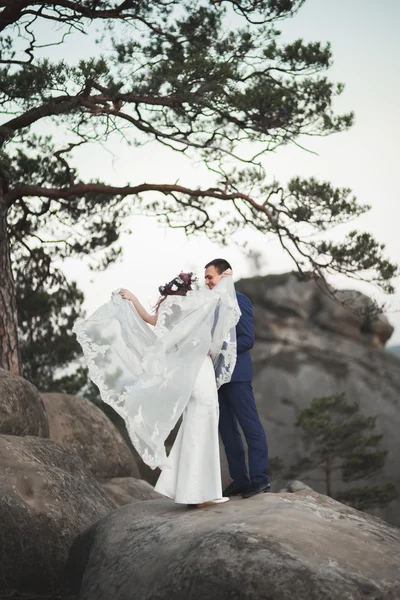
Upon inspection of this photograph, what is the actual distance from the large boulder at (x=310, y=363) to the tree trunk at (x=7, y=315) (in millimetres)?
11671

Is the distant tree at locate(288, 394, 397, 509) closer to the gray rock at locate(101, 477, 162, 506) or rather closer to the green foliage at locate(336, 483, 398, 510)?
the green foliage at locate(336, 483, 398, 510)

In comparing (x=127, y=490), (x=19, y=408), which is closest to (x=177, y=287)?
(x=19, y=408)

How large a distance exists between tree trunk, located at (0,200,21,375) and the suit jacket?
20.8ft

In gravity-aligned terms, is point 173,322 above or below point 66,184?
below

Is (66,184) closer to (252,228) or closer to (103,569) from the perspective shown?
(252,228)

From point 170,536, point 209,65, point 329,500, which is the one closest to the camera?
point 170,536

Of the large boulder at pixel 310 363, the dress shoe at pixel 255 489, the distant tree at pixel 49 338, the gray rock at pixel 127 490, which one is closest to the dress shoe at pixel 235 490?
the dress shoe at pixel 255 489

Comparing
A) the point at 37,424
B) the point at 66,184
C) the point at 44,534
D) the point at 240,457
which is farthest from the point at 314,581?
the point at 66,184

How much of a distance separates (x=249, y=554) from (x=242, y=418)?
1.51 meters

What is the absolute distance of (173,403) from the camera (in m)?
6.32

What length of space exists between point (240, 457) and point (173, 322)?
1200mm

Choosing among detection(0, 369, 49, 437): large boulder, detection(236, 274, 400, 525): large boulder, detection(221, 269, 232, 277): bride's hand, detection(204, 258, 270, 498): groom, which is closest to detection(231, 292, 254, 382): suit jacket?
detection(204, 258, 270, 498): groom

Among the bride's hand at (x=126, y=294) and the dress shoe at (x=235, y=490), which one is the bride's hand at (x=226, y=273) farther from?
the dress shoe at (x=235, y=490)

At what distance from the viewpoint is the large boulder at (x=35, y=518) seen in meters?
7.58
